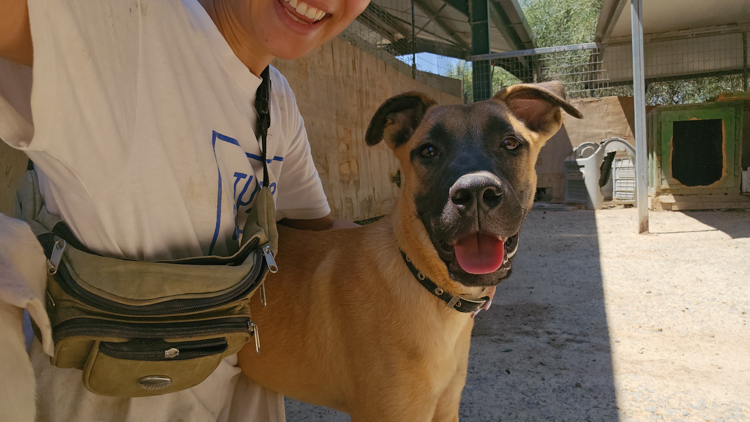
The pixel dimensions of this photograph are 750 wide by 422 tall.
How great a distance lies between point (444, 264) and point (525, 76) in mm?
12167

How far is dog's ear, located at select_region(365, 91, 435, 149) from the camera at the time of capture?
7.66 feet

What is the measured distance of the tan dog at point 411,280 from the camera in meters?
1.74

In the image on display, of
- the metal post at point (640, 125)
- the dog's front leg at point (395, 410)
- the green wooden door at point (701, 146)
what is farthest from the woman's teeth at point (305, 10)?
the green wooden door at point (701, 146)

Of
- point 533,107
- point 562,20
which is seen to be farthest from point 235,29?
point 562,20

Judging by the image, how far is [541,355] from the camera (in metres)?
3.13

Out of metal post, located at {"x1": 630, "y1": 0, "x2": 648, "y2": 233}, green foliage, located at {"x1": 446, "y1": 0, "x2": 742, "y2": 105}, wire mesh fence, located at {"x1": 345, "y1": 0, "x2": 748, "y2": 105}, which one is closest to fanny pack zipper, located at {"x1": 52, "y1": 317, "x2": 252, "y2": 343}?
metal post, located at {"x1": 630, "y1": 0, "x2": 648, "y2": 233}

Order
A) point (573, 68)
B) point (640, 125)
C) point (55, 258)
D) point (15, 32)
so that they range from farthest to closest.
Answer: point (573, 68)
point (640, 125)
point (55, 258)
point (15, 32)

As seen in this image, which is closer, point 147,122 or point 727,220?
point 147,122

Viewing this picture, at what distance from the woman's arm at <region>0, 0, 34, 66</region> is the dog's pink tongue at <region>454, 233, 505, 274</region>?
1.43m

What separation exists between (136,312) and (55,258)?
24 centimetres

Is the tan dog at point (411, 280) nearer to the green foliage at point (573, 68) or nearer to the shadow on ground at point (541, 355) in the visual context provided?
the shadow on ground at point (541, 355)

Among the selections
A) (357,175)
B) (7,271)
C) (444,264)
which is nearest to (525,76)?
(357,175)

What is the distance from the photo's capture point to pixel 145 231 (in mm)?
1352

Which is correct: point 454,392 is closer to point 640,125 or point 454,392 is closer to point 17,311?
point 17,311
